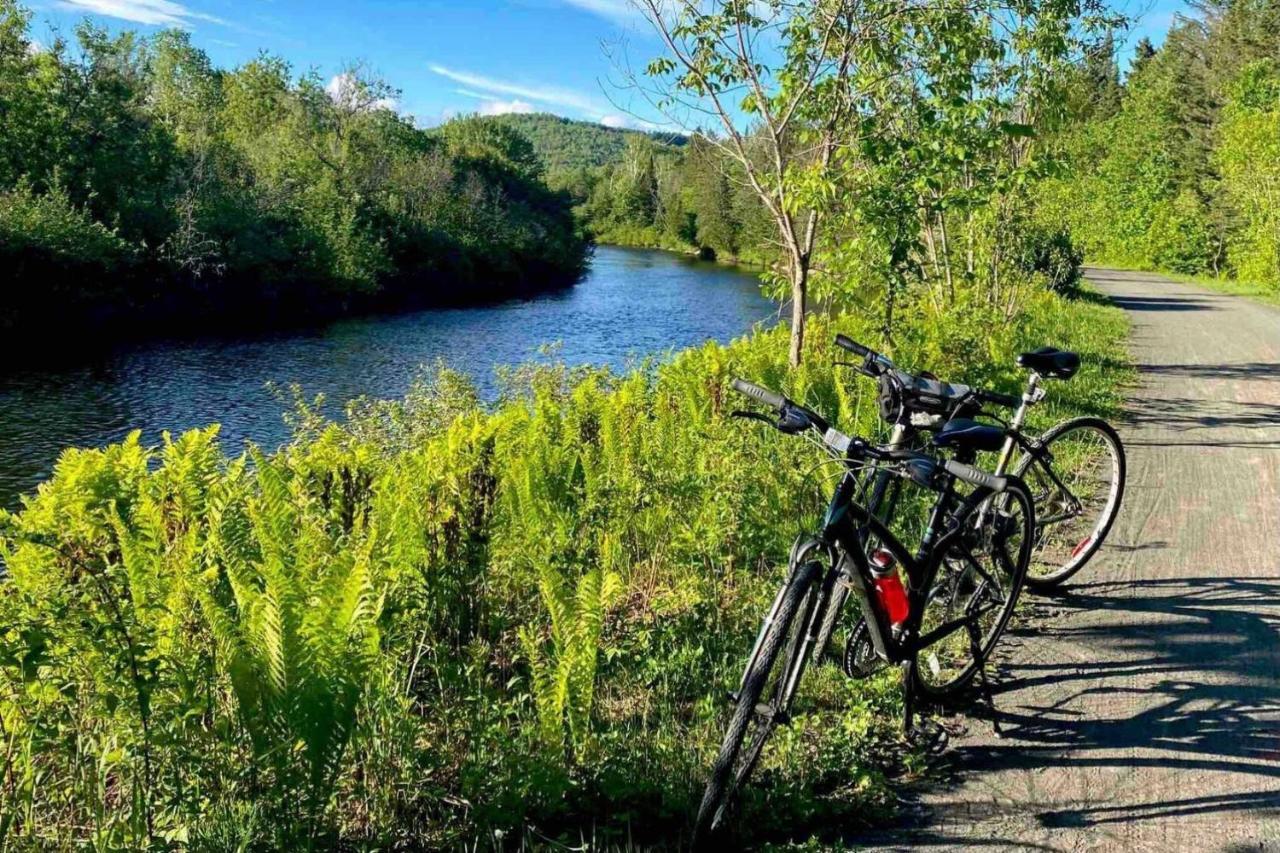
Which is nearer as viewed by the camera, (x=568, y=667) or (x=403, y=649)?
(x=568, y=667)

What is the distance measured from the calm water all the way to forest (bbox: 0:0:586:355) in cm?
360

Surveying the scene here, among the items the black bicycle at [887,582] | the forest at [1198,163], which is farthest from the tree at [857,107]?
the forest at [1198,163]

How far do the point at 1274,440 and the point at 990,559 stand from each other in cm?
671

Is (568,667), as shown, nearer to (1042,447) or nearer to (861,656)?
(861,656)

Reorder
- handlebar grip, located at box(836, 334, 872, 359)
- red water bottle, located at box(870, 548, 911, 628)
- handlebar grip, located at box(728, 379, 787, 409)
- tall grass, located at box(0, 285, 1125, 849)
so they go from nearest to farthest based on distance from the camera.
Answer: tall grass, located at box(0, 285, 1125, 849) < handlebar grip, located at box(728, 379, 787, 409) < red water bottle, located at box(870, 548, 911, 628) < handlebar grip, located at box(836, 334, 872, 359)

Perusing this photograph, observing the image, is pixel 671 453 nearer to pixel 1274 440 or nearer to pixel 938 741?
pixel 938 741

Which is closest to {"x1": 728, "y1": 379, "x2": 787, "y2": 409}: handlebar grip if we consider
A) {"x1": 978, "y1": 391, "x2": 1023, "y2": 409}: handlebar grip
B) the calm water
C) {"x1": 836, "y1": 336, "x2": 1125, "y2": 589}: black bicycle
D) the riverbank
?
{"x1": 836, "y1": 336, "x2": 1125, "y2": 589}: black bicycle

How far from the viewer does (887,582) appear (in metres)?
3.41

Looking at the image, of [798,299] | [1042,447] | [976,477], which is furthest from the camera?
[798,299]

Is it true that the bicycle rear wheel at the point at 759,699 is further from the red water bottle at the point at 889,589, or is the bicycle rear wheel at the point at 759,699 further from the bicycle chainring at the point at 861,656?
Answer: the bicycle chainring at the point at 861,656

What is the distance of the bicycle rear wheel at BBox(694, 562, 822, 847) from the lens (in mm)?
2947

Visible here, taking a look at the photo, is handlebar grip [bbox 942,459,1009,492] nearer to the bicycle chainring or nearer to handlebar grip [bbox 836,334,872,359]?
the bicycle chainring

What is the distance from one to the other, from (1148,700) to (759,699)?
2172mm

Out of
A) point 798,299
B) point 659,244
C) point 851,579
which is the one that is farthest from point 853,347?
point 659,244
